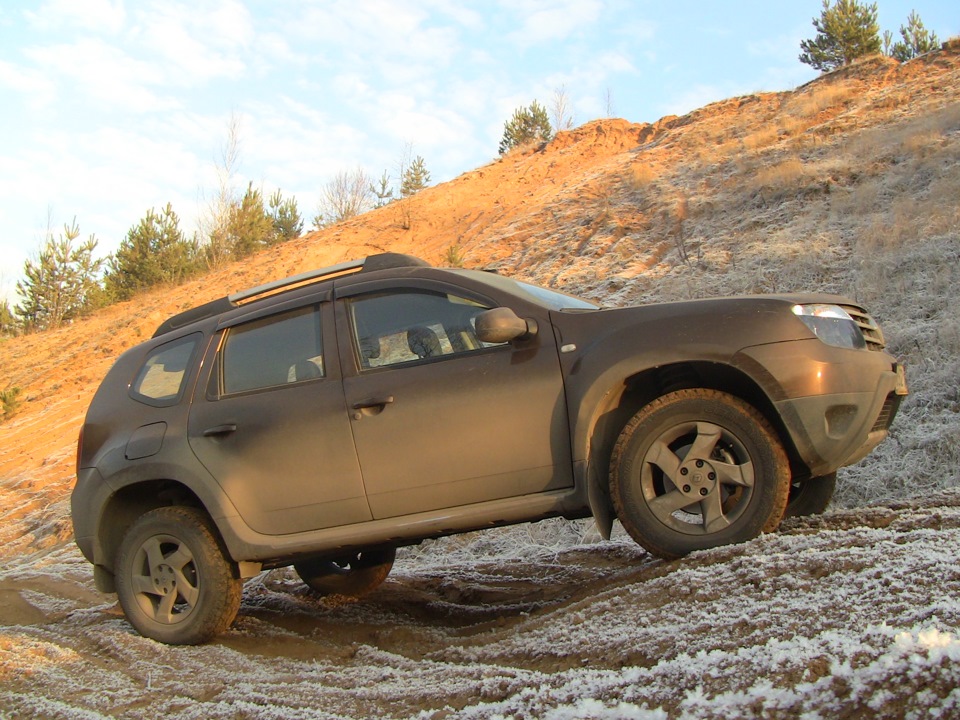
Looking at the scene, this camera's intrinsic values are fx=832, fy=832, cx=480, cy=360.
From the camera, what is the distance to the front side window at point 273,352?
475 centimetres

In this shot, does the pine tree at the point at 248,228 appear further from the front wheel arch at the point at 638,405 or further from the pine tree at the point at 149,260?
the front wheel arch at the point at 638,405

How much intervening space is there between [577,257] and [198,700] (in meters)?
15.3

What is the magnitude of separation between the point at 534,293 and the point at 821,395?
1631mm

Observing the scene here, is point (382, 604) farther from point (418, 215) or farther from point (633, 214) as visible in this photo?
point (418, 215)

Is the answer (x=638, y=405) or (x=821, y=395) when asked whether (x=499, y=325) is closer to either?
(x=638, y=405)

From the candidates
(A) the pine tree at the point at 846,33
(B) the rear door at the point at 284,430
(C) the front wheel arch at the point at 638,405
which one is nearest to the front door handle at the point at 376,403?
(B) the rear door at the point at 284,430

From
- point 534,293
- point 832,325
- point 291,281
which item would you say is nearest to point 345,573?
point 291,281

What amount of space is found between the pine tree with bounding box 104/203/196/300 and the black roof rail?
90.6 feet

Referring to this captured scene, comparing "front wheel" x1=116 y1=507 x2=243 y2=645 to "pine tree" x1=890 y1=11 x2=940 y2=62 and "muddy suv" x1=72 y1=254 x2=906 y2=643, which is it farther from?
"pine tree" x1=890 y1=11 x2=940 y2=62

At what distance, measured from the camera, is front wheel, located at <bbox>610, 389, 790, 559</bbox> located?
12.8ft

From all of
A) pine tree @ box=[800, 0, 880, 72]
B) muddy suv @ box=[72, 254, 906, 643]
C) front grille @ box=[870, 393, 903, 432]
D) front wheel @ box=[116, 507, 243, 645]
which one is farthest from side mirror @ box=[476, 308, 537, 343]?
pine tree @ box=[800, 0, 880, 72]

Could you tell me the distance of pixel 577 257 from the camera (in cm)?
1819

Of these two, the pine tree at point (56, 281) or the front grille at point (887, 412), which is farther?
the pine tree at point (56, 281)

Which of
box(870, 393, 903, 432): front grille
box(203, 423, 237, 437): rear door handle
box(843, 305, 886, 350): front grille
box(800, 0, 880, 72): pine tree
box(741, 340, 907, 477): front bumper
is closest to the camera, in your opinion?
box(741, 340, 907, 477): front bumper
